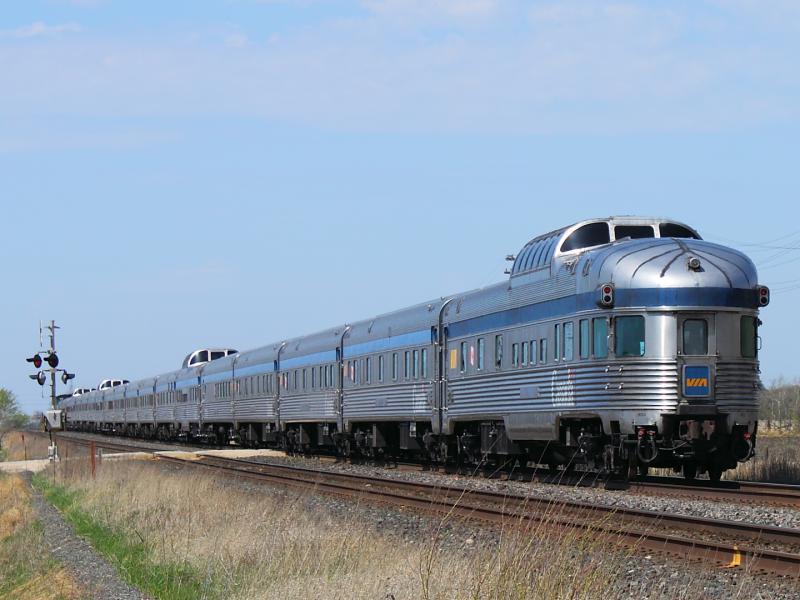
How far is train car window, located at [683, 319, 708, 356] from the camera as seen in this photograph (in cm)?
1958

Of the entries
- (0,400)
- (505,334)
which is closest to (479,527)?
(505,334)

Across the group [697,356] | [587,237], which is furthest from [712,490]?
[587,237]

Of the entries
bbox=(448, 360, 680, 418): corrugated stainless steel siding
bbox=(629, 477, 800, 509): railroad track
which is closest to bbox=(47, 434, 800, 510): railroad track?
bbox=(629, 477, 800, 509): railroad track

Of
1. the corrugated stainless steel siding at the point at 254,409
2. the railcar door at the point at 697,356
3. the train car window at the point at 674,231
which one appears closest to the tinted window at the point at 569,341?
the railcar door at the point at 697,356

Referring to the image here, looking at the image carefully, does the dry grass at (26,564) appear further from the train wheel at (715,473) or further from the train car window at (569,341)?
the train wheel at (715,473)

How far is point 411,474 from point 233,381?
81.0 feet

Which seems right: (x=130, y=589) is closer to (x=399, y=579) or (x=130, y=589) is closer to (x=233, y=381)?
(x=399, y=579)

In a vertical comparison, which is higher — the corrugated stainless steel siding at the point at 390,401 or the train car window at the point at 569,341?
the train car window at the point at 569,341

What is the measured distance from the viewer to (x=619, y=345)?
1962 cm

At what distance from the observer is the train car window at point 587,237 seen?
2188 cm

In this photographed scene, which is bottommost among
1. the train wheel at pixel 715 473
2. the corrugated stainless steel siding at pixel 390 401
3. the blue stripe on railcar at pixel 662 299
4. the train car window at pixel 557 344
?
the train wheel at pixel 715 473

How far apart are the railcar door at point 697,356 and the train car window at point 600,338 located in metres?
1.08

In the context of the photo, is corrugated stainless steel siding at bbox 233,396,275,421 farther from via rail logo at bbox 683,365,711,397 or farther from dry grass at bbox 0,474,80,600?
via rail logo at bbox 683,365,711,397

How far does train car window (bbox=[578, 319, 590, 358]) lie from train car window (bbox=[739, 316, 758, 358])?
2306mm
